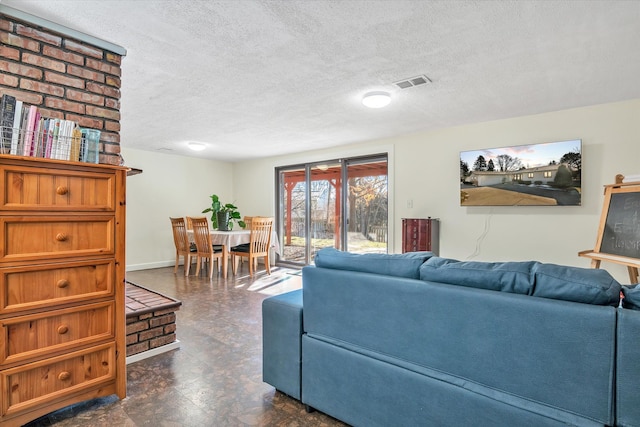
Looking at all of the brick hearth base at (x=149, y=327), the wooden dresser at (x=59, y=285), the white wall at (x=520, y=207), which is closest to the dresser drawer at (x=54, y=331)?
the wooden dresser at (x=59, y=285)

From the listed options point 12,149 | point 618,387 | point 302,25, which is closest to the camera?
point 618,387

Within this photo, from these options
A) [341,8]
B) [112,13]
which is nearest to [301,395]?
[341,8]

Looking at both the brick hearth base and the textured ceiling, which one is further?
the brick hearth base

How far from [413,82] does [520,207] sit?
2068 millimetres

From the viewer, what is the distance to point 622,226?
279cm

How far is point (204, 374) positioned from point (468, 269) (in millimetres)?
1787

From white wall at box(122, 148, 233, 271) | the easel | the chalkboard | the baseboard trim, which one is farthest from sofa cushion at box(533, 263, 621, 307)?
white wall at box(122, 148, 233, 271)

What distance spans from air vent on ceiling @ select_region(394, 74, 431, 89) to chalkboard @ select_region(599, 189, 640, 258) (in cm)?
197

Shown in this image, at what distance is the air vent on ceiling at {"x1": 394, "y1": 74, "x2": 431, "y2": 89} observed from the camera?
2678 millimetres

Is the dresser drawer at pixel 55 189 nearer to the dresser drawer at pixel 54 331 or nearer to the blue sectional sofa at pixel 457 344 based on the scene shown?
the dresser drawer at pixel 54 331

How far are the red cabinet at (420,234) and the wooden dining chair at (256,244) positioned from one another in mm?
2298

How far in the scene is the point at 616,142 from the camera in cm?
323

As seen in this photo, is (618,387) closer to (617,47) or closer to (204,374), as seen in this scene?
(204,374)

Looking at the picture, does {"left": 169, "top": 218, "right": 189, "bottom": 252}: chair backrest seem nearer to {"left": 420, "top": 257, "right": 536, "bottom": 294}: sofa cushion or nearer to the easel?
{"left": 420, "top": 257, "right": 536, "bottom": 294}: sofa cushion
